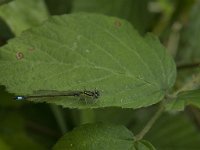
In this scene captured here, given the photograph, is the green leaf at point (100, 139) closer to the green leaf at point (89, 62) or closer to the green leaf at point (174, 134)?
the green leaf at point (89, 62)

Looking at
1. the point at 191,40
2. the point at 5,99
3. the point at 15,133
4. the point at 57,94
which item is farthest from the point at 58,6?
the point at 191,40

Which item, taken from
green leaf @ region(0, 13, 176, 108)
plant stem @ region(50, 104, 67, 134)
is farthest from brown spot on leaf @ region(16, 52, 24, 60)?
plant stem @ region(50, 104, 67, 134)

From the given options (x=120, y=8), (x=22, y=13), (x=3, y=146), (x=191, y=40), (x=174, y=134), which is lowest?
(x=174, y=134)

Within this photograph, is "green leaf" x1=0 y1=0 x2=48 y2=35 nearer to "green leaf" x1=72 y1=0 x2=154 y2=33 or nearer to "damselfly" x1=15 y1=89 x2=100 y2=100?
"green leaf" x1=72 y1=0 x2=154 y2=33

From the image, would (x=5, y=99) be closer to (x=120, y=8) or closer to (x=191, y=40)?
(x=120, y=8)

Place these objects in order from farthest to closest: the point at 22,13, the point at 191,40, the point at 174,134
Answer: the point at 191,40
the point at 174,134
the point at 22,13

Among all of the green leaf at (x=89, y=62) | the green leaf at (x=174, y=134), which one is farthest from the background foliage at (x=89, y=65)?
the green leaf at (x=174, y=134)
